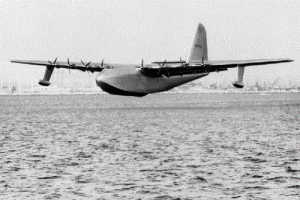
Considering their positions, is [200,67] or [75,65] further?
[75,65]

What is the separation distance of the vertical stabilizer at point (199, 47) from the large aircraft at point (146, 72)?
8329mm

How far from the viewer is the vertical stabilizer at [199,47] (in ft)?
255

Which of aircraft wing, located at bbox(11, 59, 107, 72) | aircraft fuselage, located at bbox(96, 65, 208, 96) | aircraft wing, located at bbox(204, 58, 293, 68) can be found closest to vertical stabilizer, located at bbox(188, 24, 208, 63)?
aircraft fuselage, located at bbox(96, 65, 208, 96)

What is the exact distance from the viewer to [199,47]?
78062mm

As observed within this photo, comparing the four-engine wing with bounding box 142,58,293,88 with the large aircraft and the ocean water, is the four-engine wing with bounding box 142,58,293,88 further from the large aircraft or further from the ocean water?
the ocean water

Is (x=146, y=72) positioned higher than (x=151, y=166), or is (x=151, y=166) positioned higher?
(x=146, y=72)

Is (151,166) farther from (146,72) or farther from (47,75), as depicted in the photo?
(47,75)

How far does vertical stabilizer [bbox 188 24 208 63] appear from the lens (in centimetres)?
7762

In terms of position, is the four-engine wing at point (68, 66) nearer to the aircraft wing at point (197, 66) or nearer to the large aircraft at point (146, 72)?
the large aircraft at point (146, 72)

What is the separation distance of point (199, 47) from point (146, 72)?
1867 cm

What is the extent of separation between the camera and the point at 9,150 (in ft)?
89.6

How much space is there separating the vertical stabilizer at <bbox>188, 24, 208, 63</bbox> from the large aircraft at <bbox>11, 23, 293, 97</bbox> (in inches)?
328

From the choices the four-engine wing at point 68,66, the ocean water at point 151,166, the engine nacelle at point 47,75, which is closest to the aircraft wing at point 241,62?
the four-engine wing at point 68,66

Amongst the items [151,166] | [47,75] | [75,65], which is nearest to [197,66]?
[75,65]
